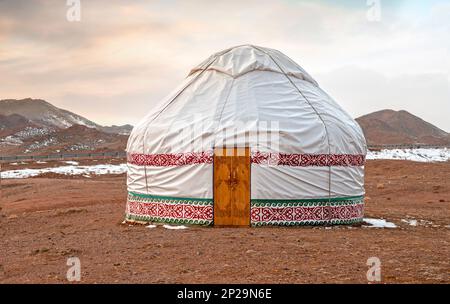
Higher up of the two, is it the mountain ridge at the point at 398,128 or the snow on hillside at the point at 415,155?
the mountain ridge at the point at 398,128

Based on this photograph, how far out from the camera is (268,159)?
9867mm

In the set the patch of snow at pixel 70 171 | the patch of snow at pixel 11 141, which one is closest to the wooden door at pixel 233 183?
the patch of snow at pixel 70 171

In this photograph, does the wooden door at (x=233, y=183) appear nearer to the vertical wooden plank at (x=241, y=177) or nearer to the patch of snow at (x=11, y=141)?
the vertical wooden plank at (x=241, y=177)

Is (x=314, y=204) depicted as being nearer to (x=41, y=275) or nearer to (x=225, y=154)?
(x=225, y=154)

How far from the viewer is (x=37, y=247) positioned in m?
8.65

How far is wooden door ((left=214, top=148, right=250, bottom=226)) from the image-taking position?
9.93m

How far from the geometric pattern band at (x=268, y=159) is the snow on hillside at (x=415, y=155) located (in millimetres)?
29211

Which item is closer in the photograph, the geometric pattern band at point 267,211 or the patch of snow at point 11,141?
the geometric pattern band at point 267,211

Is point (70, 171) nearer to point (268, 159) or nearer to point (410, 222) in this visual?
point (410, 222)

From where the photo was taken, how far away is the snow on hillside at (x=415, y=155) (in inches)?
1560

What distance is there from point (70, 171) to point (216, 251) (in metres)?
24.2

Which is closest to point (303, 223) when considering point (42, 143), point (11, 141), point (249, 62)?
point (249, 62)

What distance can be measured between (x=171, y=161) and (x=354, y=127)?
359cm

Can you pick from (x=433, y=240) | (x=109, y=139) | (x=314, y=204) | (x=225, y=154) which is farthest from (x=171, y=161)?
(x=109, y=139)
